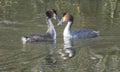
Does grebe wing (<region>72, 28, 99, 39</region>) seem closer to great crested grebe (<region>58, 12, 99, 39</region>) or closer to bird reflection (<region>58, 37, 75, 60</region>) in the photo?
great crested grebe (<region>58, 12, 99, 39</region>)

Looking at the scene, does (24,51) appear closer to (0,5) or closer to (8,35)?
(8,35)

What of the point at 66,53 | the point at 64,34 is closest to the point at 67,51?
the point at 66,53

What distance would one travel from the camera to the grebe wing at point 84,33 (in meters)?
18.8

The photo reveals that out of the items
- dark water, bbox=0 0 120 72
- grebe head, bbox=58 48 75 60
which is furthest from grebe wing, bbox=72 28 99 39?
grebe head, bbox=58 48 75 60

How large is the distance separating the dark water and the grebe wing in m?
0.30

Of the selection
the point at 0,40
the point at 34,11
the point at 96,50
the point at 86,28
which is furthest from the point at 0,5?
the point at 96,50

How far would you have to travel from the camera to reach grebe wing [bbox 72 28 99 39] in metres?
18.8

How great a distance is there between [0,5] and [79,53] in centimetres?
902

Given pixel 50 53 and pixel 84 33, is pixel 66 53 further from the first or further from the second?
pixel 84 33

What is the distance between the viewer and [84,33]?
1888cm

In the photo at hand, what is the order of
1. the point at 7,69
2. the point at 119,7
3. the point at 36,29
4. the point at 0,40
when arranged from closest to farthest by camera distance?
the point at 7,69 < the point at 0,40 < the point at 36,29 < the point at 119,7

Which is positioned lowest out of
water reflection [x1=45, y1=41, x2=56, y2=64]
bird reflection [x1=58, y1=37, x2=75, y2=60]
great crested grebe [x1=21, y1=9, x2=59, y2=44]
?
bird reflection [x1=58, y1=37, x2=75, y2=60]

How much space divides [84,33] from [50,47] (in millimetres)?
2253

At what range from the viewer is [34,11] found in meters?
22.7
